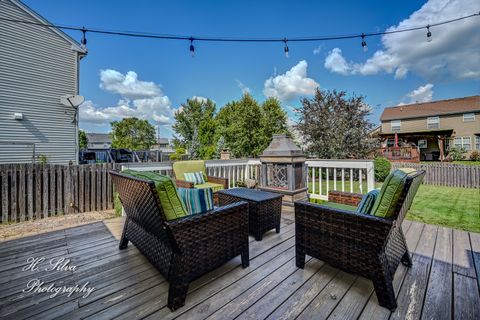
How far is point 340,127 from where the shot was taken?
8727 millimetres

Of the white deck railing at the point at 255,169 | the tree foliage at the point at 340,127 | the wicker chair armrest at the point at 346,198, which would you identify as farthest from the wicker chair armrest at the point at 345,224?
the tree foliage at the point at 340,127

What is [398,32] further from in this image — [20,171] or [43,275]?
[20,171]

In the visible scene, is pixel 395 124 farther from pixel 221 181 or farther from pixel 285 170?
pixel 221 181

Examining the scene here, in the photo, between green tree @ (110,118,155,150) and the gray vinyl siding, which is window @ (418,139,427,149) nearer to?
the gray vinyl siding

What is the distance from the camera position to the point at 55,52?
26.4 ft

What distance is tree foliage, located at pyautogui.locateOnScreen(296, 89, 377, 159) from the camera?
8.72 meters

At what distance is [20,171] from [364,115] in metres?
10.5

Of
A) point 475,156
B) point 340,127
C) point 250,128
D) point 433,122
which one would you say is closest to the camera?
point 340,127

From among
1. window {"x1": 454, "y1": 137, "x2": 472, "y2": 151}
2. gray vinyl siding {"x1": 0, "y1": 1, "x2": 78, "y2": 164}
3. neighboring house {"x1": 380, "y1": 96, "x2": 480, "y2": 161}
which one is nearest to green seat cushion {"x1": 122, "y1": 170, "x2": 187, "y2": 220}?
gray vinyl siding {"x1": 0, "y1": 1, "x2": 78, "y2": 164}

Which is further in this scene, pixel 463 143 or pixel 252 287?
pixel 463 143

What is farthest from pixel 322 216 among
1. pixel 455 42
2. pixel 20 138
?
pixel 20 138

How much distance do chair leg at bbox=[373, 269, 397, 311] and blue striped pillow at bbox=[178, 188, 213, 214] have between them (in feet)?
4.58

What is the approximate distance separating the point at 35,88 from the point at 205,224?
31.2 ft

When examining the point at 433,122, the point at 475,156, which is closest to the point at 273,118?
the point at 475,156
